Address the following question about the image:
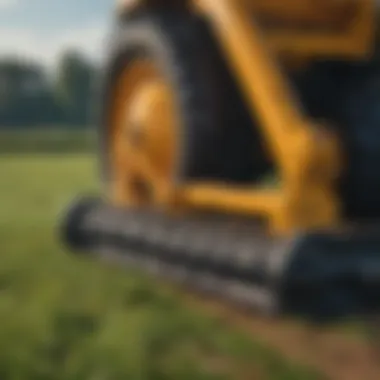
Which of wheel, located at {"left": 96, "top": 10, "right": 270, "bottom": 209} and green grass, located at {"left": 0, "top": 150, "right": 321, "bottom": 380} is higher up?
wheel, located at {"left": 96, "top": 10, "right": 270, "bottom": 209}

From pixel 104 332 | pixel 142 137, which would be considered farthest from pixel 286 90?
pixel 104 332

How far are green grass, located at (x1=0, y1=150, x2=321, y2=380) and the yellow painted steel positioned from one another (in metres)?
0.45

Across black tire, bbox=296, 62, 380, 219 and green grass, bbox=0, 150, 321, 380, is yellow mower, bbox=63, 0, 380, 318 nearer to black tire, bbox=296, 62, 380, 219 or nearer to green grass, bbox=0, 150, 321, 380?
black tire, bbox=296, 62, 380, 219

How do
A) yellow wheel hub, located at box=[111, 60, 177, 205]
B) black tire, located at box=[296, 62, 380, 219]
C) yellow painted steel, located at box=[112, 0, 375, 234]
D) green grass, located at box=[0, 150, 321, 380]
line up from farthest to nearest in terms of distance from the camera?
yellow wheel hub, located at box=[111, 60, 177, 205] → black tire, located at box=[296, 62, 380, 219] → yellow painted steel, located at box=[112, 0, 375, 234] → green grass, located at box=[0, 150, 321, 380]

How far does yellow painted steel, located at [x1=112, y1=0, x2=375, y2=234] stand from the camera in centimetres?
365

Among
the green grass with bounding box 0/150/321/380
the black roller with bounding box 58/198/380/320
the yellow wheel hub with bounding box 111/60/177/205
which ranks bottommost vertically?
the green grass with bounding box 0/150/321/380

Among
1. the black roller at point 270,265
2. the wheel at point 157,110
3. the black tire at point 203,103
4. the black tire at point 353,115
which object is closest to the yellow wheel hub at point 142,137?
the wheel at point 157,110

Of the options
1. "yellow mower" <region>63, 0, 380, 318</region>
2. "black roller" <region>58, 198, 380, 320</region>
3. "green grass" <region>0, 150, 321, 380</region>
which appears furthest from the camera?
"yellow mower" <region>63, 0, 380, 318</region>

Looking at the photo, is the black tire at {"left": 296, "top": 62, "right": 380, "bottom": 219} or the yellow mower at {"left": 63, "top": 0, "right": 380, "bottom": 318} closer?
the yellow mower at {"left": 63, "top": 0, "right": 380, "bottom": 318}

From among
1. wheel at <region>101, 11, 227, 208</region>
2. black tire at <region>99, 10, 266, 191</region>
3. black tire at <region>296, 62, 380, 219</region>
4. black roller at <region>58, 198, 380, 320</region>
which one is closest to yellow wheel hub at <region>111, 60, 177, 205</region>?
wheel at <region>101, 11, 227, 208</region>

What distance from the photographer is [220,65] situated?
4598 millimetres

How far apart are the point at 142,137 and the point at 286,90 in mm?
991

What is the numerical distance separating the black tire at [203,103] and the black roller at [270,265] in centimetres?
31

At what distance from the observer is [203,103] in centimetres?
445
